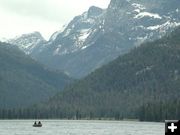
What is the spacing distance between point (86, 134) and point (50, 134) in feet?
36.3

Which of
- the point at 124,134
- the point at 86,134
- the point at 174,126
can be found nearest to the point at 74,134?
the point at 86,134

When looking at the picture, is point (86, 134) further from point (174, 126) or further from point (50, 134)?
point (174, 126)

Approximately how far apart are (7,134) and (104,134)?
29.0m

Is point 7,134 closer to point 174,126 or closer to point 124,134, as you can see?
point 124,134

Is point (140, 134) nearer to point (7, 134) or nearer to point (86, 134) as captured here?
point (86, 134)

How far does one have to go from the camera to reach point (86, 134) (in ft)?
609

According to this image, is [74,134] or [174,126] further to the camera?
[74,134]

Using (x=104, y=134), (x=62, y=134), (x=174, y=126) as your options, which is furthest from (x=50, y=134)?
(x=174, y=126)

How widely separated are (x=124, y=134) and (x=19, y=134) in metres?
31.6

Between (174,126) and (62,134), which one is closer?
(174,126)

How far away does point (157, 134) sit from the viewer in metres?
188

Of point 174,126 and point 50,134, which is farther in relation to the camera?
point 50,134

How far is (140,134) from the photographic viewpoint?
190 meters

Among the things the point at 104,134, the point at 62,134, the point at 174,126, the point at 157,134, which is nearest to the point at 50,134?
the point at 62,134
